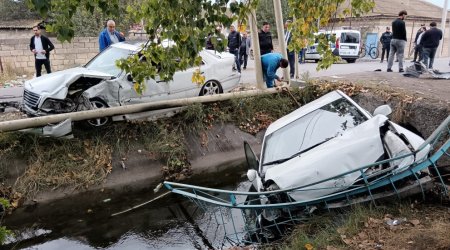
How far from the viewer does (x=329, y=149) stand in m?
4.50

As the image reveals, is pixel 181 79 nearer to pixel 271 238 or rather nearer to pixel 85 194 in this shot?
pixel 85 194

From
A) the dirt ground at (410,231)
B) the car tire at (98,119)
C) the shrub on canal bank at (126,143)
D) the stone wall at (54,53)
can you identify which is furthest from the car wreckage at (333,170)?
the stone wall at (54,53)

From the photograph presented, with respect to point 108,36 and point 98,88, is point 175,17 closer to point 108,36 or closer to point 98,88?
point 98,88

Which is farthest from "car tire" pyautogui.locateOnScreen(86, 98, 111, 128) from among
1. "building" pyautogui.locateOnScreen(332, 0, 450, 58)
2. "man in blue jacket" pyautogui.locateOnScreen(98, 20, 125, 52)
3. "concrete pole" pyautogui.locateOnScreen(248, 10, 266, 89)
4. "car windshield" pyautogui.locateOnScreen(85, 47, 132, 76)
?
"building" pyautogui.locateOnScreen(332, 0, 450, 58)

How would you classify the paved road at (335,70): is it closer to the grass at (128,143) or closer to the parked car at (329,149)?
the grass at (128,143)

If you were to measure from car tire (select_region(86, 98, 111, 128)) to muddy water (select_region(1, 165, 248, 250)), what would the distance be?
1515 millimetres

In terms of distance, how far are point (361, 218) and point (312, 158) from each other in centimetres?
90

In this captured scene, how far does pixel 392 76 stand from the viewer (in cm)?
1078

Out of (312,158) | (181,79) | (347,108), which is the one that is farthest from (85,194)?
(347,108)

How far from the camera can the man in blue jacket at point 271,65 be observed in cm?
924

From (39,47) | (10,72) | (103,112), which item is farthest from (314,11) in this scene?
(10,72)

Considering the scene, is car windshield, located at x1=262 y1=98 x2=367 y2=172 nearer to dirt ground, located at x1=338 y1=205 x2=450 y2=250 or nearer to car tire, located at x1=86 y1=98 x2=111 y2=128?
dirt ground, located at x1=338 y1=205 x2=450 y2=250

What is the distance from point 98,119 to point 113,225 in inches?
96.8

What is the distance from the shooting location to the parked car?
4184 mm
